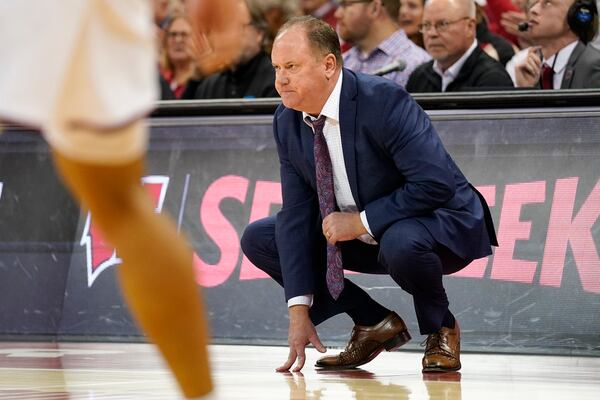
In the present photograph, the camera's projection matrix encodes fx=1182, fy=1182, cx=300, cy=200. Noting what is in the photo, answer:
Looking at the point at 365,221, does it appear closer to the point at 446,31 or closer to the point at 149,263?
the point at 149,263

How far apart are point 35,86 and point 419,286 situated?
2.67 m

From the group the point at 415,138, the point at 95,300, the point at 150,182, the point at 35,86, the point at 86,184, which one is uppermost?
the point at 35,86

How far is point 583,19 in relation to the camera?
6430mm

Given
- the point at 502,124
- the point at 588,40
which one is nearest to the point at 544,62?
the point at 588,40

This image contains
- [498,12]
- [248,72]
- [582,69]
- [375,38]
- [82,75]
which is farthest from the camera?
[498,12]

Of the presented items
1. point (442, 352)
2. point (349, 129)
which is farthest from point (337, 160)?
point (442, 352)

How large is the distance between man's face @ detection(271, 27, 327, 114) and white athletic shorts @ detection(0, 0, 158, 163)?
248 cm

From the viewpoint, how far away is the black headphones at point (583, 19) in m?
6.40

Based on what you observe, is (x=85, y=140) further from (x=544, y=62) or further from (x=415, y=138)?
(x=544, y=62)

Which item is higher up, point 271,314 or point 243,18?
point 243,18

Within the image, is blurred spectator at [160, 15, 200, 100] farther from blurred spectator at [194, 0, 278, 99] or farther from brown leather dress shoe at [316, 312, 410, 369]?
brown leather dress shoe at [316, 312, 410, 369]

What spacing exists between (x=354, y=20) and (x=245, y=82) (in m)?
0.77

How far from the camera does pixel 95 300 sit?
6219 mm

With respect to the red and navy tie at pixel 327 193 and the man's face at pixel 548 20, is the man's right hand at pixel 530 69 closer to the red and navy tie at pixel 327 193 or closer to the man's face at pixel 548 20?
the man's face at pixel 548 20
